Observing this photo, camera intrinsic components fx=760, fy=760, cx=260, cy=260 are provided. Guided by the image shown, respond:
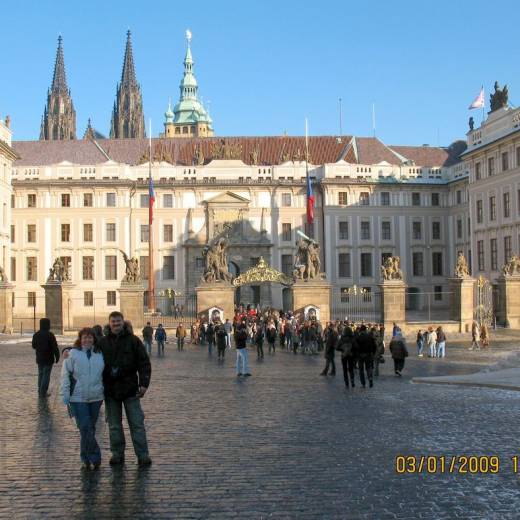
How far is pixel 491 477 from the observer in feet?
26.0

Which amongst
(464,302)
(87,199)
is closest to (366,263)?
(87,199)

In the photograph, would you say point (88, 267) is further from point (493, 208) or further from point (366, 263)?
point (493, 208)

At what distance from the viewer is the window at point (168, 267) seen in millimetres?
62312

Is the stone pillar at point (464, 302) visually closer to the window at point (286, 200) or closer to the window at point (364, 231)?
the window at point (364, 231)

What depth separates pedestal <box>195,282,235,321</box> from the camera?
1369 inches

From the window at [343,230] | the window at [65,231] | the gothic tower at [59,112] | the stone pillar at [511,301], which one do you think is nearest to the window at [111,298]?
the window at [65,231]

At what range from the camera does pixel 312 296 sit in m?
35.1

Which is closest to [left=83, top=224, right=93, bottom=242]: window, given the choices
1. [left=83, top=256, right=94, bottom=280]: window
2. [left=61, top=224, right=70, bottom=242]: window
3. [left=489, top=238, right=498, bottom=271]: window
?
[left=61, top=224, right=70, bottom=242]: window

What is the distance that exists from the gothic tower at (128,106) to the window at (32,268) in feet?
168

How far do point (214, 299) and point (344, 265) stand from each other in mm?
29712

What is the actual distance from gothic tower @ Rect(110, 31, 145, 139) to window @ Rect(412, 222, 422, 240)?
188 feet

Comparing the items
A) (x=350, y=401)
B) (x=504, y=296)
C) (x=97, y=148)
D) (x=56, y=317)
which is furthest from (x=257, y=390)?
(x=97, y=148)

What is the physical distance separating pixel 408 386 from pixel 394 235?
48.2 meters

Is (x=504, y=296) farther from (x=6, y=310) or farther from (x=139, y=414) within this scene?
(x=139, y=414)
